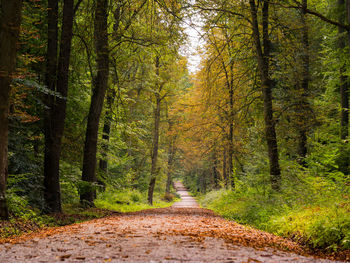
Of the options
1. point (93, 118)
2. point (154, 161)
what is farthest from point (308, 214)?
point (154, 161)

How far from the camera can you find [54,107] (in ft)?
27.1

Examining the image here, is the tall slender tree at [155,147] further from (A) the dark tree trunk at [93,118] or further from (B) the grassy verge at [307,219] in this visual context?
(B) the grassy verge at [307,219]

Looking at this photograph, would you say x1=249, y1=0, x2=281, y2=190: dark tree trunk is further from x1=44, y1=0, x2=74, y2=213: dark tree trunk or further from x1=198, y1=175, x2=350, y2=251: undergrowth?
x1=44, y1=0, x2=74, y2=213: dark tree trunk

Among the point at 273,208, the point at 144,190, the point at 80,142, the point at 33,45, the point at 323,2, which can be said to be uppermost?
the point at 323,2

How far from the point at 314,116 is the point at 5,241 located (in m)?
10.3

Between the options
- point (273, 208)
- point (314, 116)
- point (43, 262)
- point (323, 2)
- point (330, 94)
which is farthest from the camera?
point (323, 2)

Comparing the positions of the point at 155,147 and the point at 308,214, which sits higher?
the point at 155,147

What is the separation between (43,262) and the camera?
3271mm

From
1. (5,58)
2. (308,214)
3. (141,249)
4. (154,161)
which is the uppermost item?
(5,58)

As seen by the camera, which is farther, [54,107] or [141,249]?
[54,107]

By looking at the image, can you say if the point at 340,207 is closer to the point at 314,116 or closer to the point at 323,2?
the point at 314,116

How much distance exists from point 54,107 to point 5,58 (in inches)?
108

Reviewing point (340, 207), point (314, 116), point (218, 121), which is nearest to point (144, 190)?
point (218, 121)

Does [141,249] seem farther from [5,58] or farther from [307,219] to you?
[5,58]
